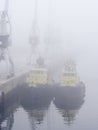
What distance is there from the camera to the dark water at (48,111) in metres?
16.3

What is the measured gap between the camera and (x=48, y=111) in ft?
65.9

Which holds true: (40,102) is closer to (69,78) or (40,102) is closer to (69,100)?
(69,100)

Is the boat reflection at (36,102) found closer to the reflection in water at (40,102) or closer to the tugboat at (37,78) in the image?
the reflection in water at (40,102)

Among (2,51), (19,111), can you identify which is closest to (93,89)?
(2,51)

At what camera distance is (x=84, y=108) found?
21.3 meters

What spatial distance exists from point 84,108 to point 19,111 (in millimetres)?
3282

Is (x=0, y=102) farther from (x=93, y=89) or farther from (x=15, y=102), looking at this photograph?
(x=93, y=89)

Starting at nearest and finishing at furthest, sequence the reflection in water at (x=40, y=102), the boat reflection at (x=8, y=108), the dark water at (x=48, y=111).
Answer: the boat reflection at (x=8, y=108)
the dark water at (x=48, y=111)
the reflection in water at (x=40, y=102)

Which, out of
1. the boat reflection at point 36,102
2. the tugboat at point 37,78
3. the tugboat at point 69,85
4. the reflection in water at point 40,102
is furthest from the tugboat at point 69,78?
the boat reflection at point 36,102

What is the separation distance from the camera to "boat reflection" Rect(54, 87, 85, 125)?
66.7 feet

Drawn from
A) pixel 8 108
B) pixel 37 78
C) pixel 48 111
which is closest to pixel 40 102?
pixel 37 78

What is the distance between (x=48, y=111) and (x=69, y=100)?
3.01m

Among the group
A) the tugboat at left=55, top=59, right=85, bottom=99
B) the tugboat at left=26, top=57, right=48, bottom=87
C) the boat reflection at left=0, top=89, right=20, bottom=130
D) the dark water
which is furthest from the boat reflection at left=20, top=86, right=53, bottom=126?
the tugboat at left=55, top=59, right=85, bottom=99

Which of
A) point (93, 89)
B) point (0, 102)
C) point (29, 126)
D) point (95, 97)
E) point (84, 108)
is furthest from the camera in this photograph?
point (93, 89)
